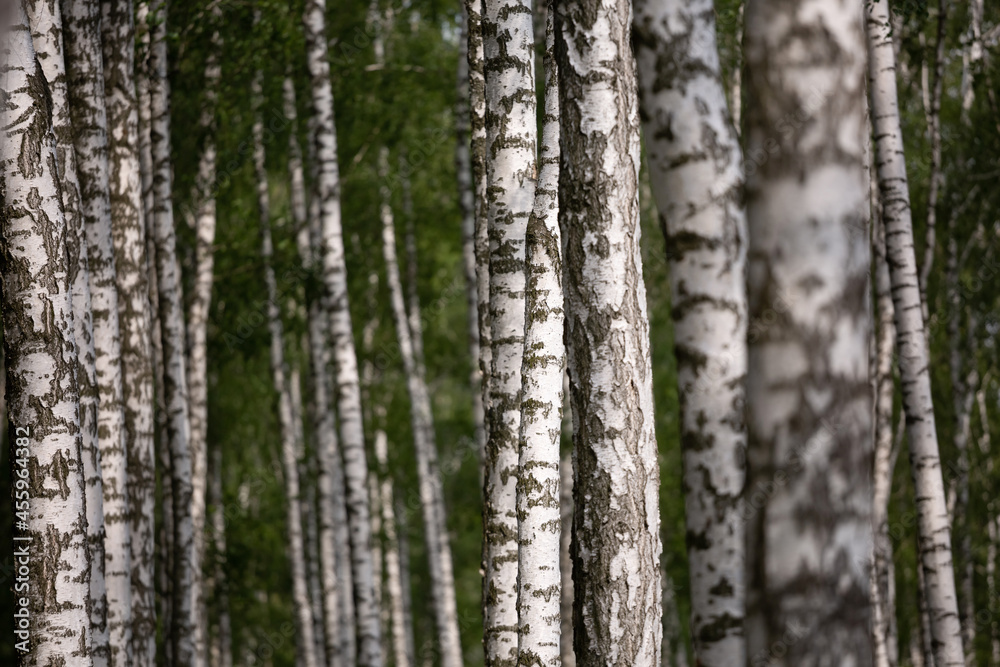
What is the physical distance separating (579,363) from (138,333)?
4000 millimetres

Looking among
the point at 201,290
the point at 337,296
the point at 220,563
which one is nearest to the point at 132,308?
the point at 337,296

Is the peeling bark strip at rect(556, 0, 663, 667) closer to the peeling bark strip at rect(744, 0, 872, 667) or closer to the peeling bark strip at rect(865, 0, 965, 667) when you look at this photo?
the peeling bark strip at rect(744, 0, 872, 667)

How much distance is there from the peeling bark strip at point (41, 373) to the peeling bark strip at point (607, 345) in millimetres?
2104

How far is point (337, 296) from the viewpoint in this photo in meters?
8.48

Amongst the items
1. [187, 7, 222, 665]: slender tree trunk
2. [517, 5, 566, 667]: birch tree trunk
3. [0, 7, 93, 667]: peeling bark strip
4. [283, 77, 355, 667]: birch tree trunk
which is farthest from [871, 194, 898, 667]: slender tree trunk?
[0, 7, 93, 667]: peeling bark strip

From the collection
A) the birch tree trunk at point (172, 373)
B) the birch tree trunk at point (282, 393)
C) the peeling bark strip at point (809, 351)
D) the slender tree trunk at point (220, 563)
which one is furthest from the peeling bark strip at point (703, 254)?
the slender tree trunk at point (220, 563)

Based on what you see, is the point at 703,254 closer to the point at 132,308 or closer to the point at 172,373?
the point at 132,308

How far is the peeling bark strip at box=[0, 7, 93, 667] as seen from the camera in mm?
3975

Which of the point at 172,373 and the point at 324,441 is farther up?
the point at 172,373

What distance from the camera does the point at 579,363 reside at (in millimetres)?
3311

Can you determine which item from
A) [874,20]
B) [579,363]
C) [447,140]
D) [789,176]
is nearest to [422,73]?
[447,140]

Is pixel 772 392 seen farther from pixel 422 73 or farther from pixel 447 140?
pixel 447 140

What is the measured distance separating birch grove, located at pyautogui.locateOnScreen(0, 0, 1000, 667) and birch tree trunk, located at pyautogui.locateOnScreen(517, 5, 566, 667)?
1 centimetres

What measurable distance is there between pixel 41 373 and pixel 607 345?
7.81 feet
